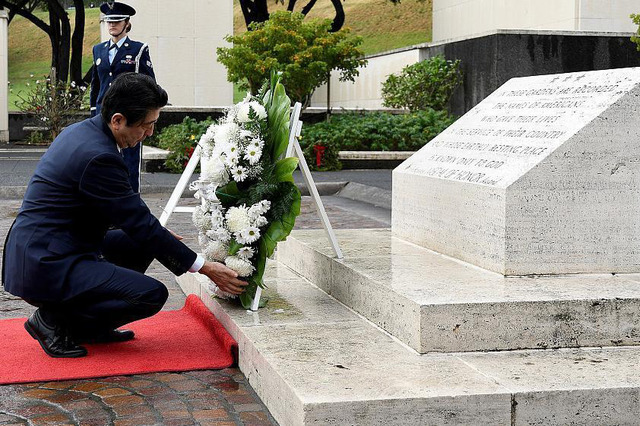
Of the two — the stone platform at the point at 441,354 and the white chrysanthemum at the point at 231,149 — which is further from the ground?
the white chrysanthemum at the point at 231,149

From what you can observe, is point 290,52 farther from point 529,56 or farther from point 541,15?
point 541,15

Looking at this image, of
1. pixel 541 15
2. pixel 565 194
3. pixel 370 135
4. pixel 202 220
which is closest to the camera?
pixel 565 194

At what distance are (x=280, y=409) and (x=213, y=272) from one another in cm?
112

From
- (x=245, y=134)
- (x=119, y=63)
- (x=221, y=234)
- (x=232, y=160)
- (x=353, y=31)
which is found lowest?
(x=221, y=234)

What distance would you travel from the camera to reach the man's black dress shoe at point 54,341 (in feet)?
15.8

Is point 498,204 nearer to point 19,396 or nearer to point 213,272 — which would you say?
point 213,272

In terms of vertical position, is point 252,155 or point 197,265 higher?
point 252,155

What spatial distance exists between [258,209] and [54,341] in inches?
46.5

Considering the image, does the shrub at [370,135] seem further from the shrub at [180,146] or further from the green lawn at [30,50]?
the green lawn at [30,50]

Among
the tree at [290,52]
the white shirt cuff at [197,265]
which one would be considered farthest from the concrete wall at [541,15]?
the white shirt cuff at [197,265]

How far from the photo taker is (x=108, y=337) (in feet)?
16.5

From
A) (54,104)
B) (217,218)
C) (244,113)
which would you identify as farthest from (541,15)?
(217,218)

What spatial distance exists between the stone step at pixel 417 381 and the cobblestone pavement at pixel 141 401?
11 centimetres

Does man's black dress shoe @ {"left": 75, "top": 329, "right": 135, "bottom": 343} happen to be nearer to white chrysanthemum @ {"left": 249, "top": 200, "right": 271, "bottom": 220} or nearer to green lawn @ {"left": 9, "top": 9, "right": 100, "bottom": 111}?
white chrysanthemum @ {"left": 249, "top": 200, "right": 271, "bottom": 220}
